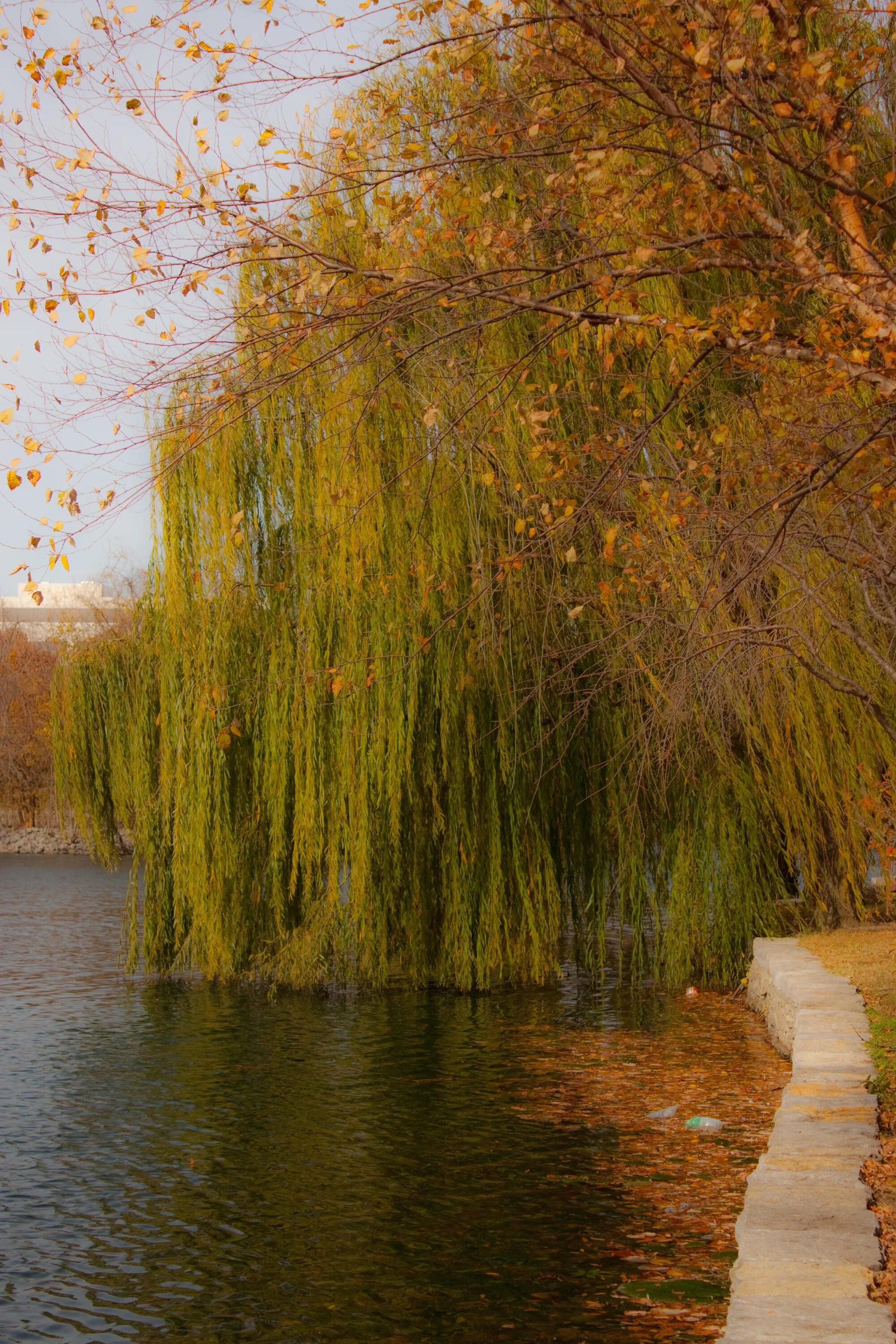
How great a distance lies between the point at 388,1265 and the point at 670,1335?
4.39ft

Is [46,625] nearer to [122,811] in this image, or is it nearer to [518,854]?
[122,811]

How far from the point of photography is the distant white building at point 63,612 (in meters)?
27.3

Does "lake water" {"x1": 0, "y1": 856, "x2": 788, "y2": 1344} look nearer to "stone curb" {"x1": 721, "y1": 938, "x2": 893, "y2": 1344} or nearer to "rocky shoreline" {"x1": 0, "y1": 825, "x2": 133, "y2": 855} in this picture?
"stone curb" {"x1": 721, "y1": 938, "x2": 893, "y2": 1344}

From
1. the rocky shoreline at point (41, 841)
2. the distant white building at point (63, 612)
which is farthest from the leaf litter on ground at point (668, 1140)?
the rocky shoreline at point (41, 841)

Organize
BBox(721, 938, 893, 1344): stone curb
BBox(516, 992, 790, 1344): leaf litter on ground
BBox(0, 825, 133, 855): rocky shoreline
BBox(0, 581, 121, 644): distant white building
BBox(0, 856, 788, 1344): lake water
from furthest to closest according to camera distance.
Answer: BBox(0, 825, 133, 855): rocky shoreline, BBox(0, 581, 121, 644): distant white building, BBox(0, 856, 788, 1344): lake water, BBox(516, 992, 790, 1344): leaf litter on ground, BBox(721, 938, 893, 1344): stone curb

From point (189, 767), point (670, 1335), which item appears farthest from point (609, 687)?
point (670, 1335)

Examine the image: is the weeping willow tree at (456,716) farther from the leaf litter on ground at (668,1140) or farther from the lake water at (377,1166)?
the leaf litter on ground at (668,1140)

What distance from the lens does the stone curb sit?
3.50m

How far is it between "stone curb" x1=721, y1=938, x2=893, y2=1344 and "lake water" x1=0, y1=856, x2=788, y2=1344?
0.51 metres

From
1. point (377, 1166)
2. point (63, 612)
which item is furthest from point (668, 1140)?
point (63, 612)

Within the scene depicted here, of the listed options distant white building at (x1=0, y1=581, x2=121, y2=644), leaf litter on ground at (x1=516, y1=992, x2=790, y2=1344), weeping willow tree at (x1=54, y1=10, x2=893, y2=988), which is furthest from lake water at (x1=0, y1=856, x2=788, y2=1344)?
distant white building at (x1=0, y1=581, x2=121, y2=644)

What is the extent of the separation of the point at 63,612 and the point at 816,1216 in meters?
33.9

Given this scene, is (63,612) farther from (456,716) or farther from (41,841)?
(456,716)

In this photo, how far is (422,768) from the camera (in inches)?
433
